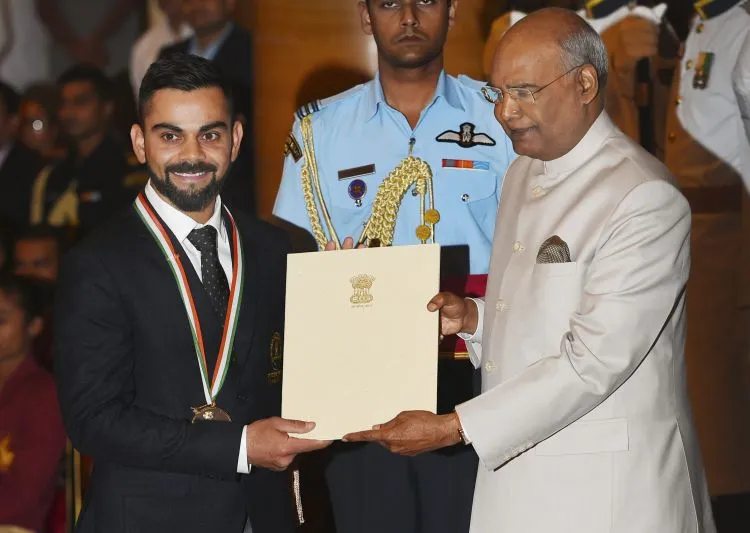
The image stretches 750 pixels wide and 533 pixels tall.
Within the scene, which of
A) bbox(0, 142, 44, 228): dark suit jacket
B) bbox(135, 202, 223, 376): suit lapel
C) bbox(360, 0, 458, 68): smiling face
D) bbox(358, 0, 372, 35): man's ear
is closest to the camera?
bbox(135, 202, 223, 376): suit lapel

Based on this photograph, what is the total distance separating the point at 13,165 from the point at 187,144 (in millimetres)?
3936

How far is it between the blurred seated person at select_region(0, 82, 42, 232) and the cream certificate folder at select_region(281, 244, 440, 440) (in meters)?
3.71

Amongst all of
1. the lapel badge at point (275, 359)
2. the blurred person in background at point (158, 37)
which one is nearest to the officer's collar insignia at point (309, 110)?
the lapel badge at point (275, 359)

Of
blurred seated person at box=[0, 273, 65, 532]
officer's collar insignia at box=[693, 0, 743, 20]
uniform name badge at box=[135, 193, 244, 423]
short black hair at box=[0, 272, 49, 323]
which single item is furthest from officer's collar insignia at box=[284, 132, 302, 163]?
officer's collar insignia at box=[693, 0, 743, 20]

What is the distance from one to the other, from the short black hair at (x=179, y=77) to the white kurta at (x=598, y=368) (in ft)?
2.62

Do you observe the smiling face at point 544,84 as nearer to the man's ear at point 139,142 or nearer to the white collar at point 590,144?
the white collar at point 590,144

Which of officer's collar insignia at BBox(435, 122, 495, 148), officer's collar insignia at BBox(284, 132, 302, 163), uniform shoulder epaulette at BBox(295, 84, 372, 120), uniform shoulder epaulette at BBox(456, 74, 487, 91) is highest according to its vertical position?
uniform shoulder epaulette at BBox(456, 74, 487, 91)

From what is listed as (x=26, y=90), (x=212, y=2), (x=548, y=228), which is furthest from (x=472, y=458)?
(x=26, y=90)

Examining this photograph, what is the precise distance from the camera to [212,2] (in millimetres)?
5961

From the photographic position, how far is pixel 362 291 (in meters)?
2.72

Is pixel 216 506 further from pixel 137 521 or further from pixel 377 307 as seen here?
pixel 377 307

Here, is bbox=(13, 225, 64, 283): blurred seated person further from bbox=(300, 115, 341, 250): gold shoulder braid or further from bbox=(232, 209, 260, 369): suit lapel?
bbox=(232, 209, 260, 369): suit lapel

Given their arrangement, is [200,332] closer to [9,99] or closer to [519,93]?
[519,93]

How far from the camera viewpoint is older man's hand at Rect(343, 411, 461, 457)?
2.59 m
